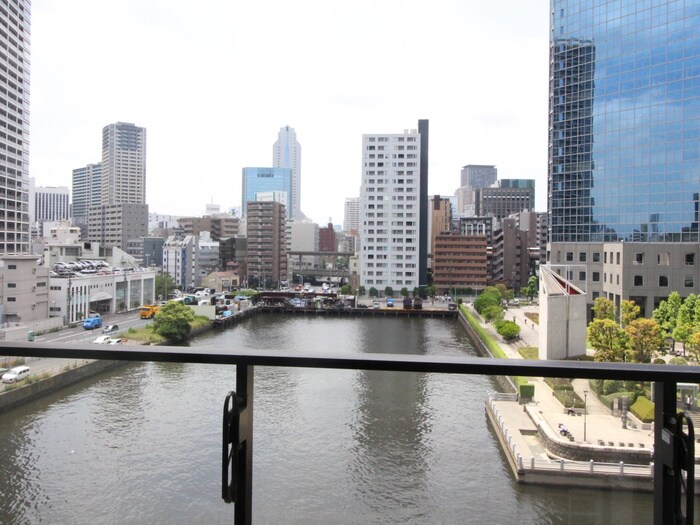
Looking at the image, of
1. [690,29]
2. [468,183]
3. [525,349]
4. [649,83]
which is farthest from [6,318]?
[468,183]

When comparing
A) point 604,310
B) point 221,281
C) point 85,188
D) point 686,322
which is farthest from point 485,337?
point 85,188

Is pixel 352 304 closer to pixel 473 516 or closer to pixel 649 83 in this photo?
pixel 649 83

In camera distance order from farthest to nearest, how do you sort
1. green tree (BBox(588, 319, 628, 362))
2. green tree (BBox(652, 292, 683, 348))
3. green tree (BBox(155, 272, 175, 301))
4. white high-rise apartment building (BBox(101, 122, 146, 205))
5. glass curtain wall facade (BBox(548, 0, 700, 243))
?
white high-rise apartment building (BBox(101, 122, 146, 205))
green tree (BBox(155, 272, 175, 301))
glass curtain wall facade (BBox(548, 0, 700, 243))
green tree (BBox(652, 292, 683, 348))
green tree (BBox(588, 319, 628, 362))

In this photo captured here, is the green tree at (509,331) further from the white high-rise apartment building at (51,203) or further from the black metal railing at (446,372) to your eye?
the white high-rise apartment building at (51,203)

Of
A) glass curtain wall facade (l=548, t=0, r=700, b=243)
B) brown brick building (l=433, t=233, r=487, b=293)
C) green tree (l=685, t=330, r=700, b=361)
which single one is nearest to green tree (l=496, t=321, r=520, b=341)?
green tree (l=685, t=330, r=700, b=361)

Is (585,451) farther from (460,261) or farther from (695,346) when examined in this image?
(460,261)

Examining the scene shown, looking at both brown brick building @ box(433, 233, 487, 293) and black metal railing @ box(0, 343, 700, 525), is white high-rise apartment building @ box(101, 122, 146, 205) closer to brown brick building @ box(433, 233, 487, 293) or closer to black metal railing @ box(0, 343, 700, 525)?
brown brick building @ box(433, 233, 487, 293)
